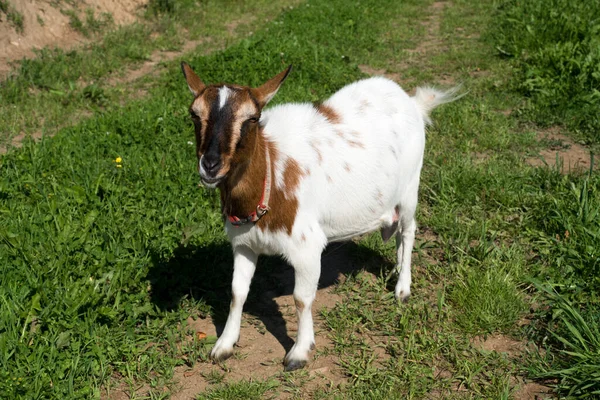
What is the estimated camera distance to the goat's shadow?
4355 mm

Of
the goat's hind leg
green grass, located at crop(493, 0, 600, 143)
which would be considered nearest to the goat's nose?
the goat's hind leg

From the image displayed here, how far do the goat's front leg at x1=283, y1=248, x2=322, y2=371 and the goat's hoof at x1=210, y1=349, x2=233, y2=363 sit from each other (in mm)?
363

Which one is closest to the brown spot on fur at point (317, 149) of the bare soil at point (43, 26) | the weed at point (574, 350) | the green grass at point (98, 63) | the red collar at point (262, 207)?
the red collar at point (262, 207)

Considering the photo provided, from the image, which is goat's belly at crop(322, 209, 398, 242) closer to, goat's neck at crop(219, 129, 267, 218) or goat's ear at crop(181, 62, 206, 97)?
goat's neck at crop(219, 129, 267, 218)

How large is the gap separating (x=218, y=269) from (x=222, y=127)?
1.80m

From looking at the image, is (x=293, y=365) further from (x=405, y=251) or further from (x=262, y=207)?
(x=405, y=251)

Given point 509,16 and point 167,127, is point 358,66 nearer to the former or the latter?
point 509,16

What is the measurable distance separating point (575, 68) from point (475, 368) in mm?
5306

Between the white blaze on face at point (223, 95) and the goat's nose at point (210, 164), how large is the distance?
0.95 feet

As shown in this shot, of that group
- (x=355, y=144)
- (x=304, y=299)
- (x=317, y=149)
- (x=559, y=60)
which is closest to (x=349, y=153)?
(x=355, y=144)

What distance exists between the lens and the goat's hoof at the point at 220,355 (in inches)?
154

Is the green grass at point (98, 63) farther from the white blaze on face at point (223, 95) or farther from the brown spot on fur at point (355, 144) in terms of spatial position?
the white blaze on face at point (223, 95)

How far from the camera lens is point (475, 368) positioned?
3.76 meters

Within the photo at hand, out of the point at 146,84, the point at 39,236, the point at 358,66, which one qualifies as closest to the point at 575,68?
the point at 358,66
